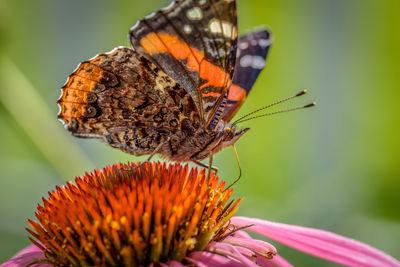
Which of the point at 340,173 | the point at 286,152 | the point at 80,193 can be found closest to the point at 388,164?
the point at 340,173

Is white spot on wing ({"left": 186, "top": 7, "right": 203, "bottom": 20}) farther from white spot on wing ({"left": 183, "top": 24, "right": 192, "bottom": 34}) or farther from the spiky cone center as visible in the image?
the spiky cone center

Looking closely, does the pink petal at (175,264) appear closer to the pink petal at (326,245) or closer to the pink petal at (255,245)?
the pink petal at (255,245)

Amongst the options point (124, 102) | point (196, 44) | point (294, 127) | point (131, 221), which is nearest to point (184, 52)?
point (196, 44)

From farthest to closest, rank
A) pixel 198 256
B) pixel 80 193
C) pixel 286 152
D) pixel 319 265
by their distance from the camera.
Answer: pixel 286 152, pixel 319 265, pixel 80 193, pixel 198 256

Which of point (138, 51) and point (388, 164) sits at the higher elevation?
point (138, 51)

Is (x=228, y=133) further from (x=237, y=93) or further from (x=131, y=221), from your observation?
(x=131, y=221)

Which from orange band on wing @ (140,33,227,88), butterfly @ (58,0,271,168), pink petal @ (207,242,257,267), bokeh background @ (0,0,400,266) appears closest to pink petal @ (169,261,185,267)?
pink petal @ (207,242,257,267)

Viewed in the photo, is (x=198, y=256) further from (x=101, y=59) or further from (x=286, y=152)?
(x=286, y=152)
